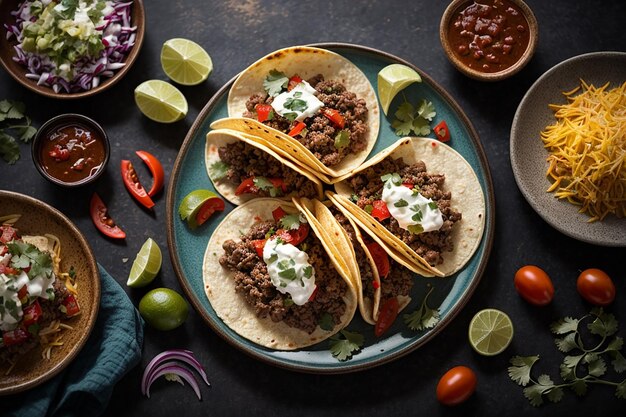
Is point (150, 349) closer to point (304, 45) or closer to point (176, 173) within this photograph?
point (176, 173)

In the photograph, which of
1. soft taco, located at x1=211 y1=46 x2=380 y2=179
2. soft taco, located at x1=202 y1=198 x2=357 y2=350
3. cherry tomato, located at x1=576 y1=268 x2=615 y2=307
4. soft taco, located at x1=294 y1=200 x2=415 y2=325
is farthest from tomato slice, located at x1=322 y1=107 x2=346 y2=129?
cherry tomato, located at x1=576 y1=268 x2=615 y2=307

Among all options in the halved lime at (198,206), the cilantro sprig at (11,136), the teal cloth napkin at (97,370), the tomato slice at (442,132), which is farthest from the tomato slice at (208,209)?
the tomato slice at (442,132)

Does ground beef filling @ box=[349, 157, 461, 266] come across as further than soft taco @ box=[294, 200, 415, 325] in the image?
Yes

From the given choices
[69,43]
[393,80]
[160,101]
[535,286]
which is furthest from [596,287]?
[69,43]

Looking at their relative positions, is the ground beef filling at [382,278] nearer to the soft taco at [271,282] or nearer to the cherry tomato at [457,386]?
the soft taco at [271,282]

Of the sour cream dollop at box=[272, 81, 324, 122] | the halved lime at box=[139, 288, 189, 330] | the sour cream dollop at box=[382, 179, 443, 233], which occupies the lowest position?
the halved lime at box=[139, 288, 189, 330]

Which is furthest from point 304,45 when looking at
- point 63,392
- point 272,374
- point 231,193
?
point 63,392

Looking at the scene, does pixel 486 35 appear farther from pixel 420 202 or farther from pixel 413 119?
pixel 420 202

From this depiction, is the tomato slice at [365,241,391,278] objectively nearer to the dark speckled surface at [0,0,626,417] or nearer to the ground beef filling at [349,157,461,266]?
the ground beef filling at [349,157,461,266]
